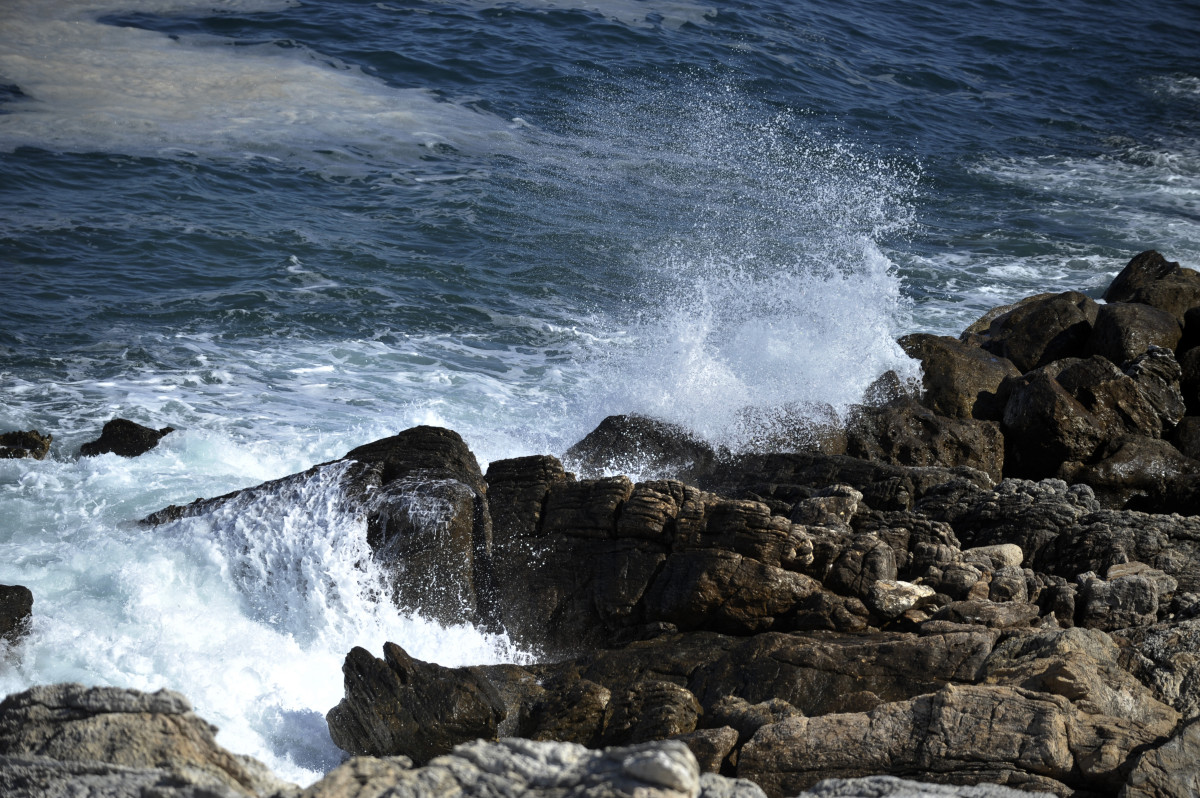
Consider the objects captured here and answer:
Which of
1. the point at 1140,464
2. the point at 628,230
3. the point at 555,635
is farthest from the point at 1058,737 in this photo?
the point at 628,230

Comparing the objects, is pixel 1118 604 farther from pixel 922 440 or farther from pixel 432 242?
pixel 432 242

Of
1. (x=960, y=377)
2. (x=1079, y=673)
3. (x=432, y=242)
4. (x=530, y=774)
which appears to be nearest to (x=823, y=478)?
(x=960, y=377)

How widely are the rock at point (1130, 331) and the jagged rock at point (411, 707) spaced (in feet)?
28.7

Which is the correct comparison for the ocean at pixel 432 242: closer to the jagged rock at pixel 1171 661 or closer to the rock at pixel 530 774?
the rock at pixel 530 774

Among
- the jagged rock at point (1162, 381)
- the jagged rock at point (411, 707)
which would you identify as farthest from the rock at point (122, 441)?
the jagged rock at point (1162, 381)

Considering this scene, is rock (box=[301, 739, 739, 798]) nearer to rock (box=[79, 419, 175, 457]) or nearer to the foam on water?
the foam on water

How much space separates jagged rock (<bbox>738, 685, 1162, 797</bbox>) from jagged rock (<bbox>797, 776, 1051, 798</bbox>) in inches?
15.3

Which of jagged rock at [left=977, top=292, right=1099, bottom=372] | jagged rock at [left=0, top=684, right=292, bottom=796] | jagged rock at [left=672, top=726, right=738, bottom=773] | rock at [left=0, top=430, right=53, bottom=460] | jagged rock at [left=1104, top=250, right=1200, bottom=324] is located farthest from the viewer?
jagged rock at [left=1104, top=250, right=1200, bottom=324]

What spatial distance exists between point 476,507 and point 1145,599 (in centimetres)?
448

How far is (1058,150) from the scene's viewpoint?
76.2 feet

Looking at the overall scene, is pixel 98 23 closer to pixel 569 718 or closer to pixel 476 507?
pixel 476 507

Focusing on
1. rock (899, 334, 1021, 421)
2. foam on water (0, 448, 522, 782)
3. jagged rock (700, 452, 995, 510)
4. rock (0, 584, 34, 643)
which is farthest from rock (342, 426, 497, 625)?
rock (899, 334, 1021, 421)

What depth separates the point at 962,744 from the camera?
186 inches

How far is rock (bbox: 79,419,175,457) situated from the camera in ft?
32.8
